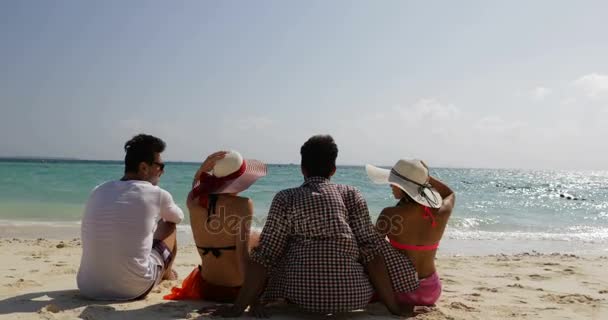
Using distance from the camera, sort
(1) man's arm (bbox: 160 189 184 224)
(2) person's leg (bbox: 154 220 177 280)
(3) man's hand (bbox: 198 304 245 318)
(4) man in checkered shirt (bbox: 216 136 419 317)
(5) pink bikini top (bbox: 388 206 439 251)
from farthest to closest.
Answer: (2) person's leg (bbox: 154 220 177 280), (1) man's arm (bbox: 160 189 184 224), (5) pink bikini top (bbox: 388 206 439 251), (3) man's hand (bbox: 198 304 245 318), (4) man in checkered shirt (bbox: 216 136 419 317)

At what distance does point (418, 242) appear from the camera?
373cm

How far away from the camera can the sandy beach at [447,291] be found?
3580 millimetres

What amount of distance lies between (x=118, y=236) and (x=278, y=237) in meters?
1.23

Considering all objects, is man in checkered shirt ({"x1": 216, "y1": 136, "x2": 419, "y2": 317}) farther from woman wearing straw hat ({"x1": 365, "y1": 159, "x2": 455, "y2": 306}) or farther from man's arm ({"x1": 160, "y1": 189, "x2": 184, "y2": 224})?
man's arm ({"x1": 160, "y1": 189, "x2": 184, "y2": 224})

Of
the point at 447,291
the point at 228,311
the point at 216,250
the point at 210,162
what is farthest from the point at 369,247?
the point at 447,291

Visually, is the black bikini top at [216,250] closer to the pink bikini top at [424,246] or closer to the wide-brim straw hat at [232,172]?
the wide-brim straw hat at [232,172]

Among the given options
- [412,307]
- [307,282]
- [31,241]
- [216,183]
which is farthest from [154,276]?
[31,241]

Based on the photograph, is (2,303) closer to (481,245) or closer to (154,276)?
(154,276)

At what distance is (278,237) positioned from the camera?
337 cm

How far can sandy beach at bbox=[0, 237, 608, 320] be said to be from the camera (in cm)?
358

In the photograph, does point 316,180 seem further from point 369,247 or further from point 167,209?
point 167,209

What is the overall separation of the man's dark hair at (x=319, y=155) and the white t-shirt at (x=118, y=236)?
1216 millimetres

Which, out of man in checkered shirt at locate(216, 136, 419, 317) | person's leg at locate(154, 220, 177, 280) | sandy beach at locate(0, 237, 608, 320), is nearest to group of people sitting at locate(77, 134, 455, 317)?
man in checkered shirt at locate(216, 136, 419, 317)

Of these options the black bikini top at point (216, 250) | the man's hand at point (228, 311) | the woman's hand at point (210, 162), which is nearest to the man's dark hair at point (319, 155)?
the woman's hand at point (210, 162)
